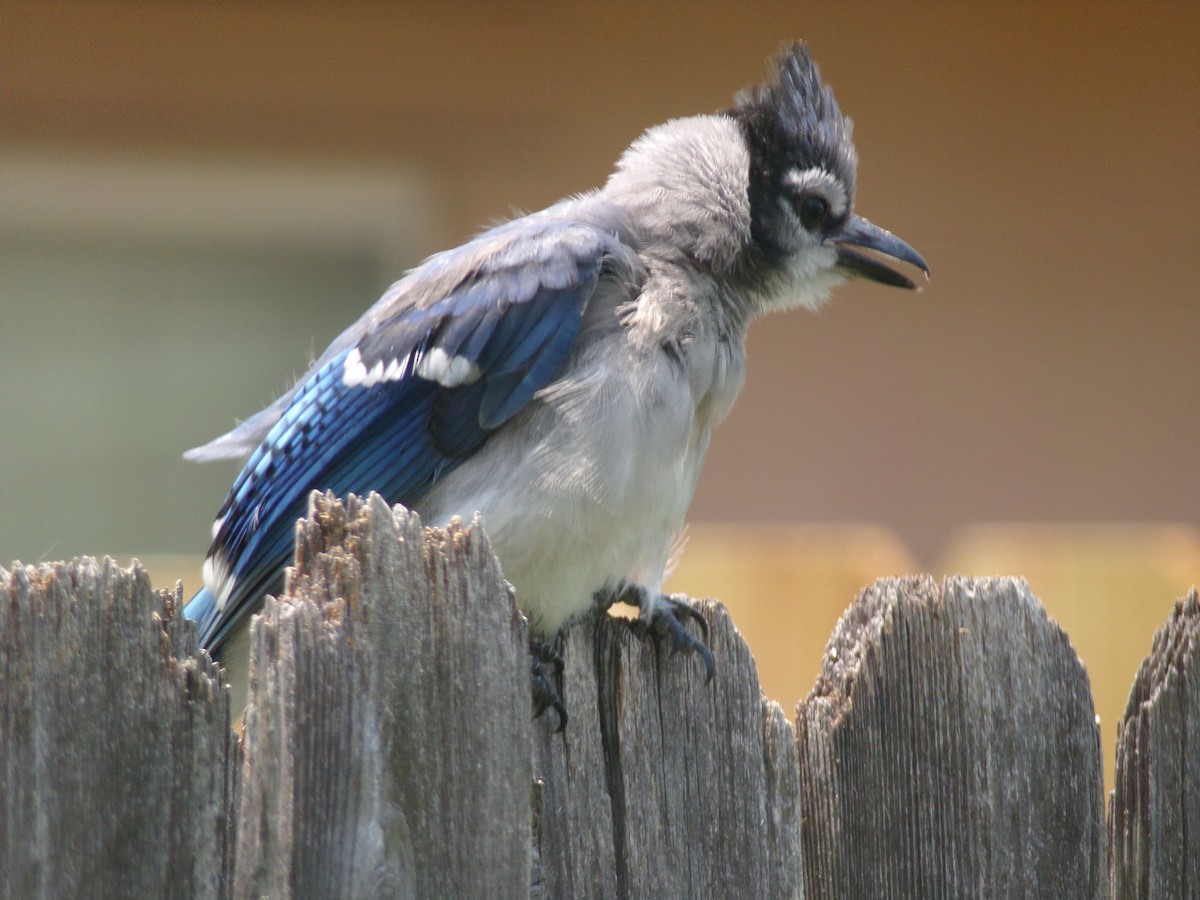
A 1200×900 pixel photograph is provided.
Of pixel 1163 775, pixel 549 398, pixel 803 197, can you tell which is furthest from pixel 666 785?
pixel 803 197

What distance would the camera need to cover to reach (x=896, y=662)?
1.57 m

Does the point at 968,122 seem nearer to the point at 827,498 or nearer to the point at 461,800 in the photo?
the point at 827,498

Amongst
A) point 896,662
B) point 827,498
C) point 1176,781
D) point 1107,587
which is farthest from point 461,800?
point 827,498

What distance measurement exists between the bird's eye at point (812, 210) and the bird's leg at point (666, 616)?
779 mm

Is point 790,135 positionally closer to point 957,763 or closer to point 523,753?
point 957,763

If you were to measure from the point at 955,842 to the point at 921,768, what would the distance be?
0.28ft

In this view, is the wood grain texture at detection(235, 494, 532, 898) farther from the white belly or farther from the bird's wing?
the bird's wing

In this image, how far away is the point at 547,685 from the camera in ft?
5.14

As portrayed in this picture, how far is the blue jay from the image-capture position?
204cm

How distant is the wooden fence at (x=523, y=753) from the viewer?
125 centimetres

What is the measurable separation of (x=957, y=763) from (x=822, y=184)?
4.12ft

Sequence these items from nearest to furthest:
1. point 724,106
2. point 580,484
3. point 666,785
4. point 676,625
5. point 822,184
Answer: point 666,785
point 676,625
point 580,484
point 822,184
point 724,106

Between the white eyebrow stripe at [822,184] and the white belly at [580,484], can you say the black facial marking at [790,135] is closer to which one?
the white eyebrow stripe at [822,184]

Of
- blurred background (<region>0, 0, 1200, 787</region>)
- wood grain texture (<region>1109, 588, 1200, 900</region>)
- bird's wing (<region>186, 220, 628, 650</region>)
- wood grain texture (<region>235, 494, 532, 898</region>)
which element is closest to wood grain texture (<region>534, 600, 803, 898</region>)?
wood grain texture (<region>235, 494, 532, 898</region>)
